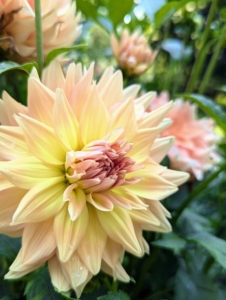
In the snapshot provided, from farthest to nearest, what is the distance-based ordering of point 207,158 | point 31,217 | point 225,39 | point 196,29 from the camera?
point 196,29 < point 225,39 < point 207,158 < point 31,217

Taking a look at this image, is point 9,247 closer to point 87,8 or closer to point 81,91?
point 81,91

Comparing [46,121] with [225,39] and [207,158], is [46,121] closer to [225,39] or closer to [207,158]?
[207,158]

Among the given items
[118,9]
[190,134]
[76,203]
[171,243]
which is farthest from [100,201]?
[118,9]

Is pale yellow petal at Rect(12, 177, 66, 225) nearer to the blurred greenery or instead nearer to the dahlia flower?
the blurred greenery

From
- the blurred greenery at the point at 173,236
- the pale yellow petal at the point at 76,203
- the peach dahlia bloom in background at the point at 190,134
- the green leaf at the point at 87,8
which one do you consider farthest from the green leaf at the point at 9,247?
the green leaf at the point at 87,8

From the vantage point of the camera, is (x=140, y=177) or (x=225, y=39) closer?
(x=140, y=177)

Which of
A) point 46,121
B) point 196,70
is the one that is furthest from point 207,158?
point 46,121
